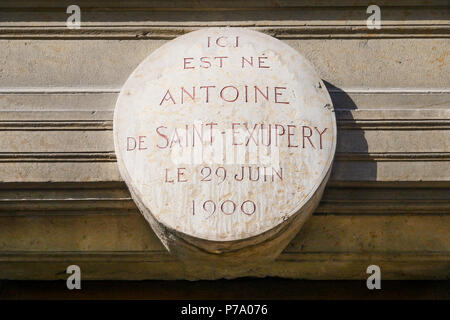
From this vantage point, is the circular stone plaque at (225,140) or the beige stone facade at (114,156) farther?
the beige stone facade at (114,156)

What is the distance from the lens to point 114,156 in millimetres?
4691

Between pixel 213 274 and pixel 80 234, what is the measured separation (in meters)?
0.71

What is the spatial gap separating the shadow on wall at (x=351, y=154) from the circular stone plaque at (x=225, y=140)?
0.18 meters

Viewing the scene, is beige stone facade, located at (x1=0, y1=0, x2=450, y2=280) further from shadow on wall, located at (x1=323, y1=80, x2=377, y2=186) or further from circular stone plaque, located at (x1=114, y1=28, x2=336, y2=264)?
circular stone plaque, located at (x1=114, y1=28, x2=336, y2=264)

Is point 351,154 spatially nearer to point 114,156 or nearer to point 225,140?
point 225,140

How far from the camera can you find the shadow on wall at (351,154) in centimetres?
468

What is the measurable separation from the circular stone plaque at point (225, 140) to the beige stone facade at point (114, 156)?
0.79ft

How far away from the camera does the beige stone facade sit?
4.71 meters

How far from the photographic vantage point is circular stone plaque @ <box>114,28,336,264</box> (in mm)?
4332

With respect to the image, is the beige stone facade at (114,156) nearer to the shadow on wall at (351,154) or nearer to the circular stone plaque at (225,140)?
the shadow on wall at (351,154)

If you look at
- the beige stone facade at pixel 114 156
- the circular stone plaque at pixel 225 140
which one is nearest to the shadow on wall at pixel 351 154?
the beige stone facade at pixel 114 156

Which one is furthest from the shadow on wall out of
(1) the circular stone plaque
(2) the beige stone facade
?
(1) the circular stone plaque

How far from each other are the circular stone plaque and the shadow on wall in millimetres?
181

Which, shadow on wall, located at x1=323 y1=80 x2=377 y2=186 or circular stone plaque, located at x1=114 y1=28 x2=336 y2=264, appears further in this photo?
shadow on wall, located at x1=323 y1=80 x2=377 y2=186
